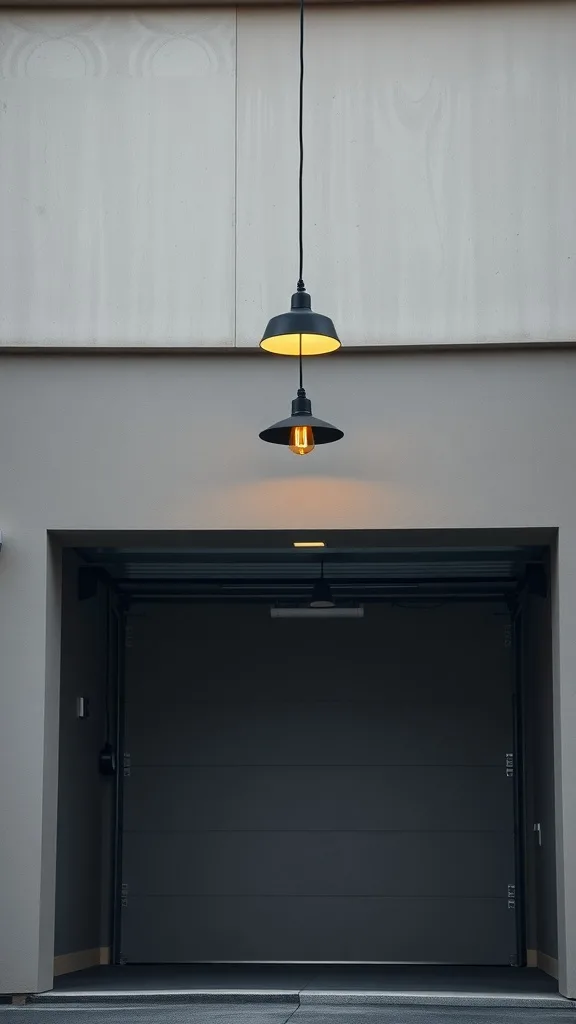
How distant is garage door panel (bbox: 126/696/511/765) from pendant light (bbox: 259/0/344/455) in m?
Result: 4.78

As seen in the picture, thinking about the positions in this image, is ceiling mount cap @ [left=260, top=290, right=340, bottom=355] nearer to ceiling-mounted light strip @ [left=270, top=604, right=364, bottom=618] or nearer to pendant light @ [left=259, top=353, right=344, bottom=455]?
pendant light @ [left=259, top=353, right=344, bottom=455]

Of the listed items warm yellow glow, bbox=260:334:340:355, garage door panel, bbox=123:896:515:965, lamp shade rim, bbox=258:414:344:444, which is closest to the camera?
warm yellow glow, bbox=260:334:340:355

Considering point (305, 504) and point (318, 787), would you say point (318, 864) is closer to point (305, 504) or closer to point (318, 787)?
point (318, 787)

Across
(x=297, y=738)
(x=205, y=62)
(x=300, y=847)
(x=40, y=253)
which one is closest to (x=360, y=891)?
(x=300, y=847)

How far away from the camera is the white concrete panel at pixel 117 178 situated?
7.80 m

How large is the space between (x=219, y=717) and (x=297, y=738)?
677 mm

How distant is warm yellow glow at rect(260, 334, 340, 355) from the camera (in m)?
6.53

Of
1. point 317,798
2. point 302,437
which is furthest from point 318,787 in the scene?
point 302,437

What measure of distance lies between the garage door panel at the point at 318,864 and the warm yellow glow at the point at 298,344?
5574mm

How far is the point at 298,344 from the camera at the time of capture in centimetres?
656

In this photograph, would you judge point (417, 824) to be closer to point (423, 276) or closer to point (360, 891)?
point (360, 891)

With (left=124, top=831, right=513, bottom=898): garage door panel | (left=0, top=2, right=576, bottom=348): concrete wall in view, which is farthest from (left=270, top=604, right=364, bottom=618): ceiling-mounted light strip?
(left=0, top=2, right=576, bottom=348): concrete wall

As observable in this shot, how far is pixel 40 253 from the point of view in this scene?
784 cm

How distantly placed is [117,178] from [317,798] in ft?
18.1
